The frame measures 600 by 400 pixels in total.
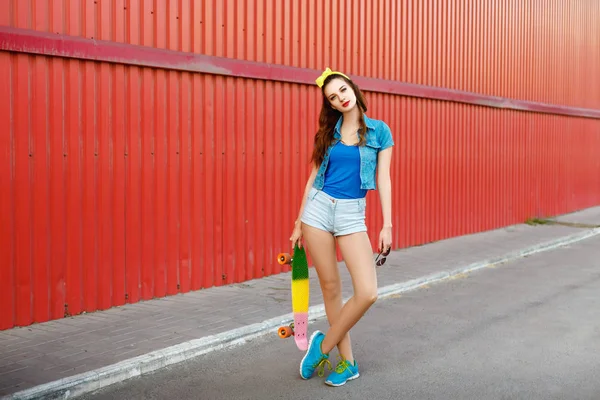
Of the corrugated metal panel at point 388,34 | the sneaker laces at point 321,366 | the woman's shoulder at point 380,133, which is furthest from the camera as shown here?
the corrugated metal panel at point 388,34

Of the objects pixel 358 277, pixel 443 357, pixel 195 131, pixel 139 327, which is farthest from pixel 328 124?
pixel 195 131

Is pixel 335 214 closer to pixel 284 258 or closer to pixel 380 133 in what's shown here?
pixel 284 258

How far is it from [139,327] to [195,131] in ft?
8.23

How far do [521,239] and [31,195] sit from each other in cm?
925

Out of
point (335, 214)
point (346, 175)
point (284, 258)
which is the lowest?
point (284, 258)

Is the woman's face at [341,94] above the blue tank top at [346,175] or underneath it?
above

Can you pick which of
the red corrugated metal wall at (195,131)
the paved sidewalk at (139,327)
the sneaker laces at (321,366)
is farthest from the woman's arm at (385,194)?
the red corrugated metal wall at (195,131)

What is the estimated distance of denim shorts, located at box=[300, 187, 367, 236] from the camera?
17.1 feet

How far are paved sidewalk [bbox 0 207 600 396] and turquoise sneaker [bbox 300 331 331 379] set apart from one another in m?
1.30

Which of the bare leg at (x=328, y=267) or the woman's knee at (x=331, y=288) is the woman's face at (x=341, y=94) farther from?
the woman's knee at (x=331, y=288)

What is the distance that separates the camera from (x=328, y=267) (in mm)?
5324

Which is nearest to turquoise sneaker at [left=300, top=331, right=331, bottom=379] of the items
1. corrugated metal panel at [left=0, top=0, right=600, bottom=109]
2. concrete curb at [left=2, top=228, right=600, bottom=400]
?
concrete curb at [left=2, top=228, right=600, bottom=400]

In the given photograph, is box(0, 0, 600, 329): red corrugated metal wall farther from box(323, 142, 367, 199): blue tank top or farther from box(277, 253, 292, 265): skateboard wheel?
box(323, 142, 367, 199): blue tank top

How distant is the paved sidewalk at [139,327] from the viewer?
576 centimetres
